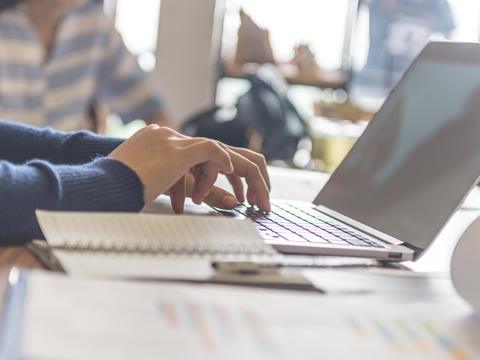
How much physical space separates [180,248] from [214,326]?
17 centimetres

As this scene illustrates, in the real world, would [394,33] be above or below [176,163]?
above

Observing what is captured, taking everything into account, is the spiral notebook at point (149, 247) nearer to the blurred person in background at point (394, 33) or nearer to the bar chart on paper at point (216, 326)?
the bar chart on paper at point (216, 326)

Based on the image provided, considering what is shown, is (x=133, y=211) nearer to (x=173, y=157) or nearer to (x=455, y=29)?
(x=173, y=157)

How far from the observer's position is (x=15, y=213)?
0.47 meters

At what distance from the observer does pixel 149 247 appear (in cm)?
43

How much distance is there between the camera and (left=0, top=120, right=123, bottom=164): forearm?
732 millimetres

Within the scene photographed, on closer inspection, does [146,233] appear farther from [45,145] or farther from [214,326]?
[45,145]

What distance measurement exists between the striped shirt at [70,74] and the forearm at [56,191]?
122 centimetres

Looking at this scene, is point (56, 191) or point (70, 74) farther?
point (70, 74)

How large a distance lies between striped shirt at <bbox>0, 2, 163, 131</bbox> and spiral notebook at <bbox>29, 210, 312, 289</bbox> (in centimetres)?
130

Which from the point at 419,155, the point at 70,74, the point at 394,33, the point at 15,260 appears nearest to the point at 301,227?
the point at 419,155

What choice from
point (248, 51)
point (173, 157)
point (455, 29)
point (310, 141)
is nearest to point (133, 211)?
point (173, 157)

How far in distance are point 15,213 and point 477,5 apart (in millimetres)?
3047

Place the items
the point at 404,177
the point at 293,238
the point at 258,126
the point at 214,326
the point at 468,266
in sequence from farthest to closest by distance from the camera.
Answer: the point at 258,126 < the point at 404,177 < the point at 293,238 < the point at 468,266 < the point at 214,326
